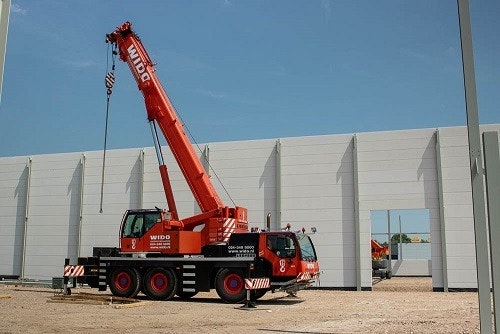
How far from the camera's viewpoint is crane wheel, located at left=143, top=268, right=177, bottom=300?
1858 centimetres

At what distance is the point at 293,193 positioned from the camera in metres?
25.7

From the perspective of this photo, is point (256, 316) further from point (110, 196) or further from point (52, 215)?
point (52, 215)

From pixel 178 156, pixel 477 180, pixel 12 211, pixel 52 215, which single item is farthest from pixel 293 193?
pixel 477 180

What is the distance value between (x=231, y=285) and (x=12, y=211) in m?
17.9

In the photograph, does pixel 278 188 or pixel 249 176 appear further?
pixel 249 176

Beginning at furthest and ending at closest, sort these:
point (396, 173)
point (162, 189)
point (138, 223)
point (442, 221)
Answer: point (162, 189)
point (396, 173)
point (442, 221)
point (138, 223)

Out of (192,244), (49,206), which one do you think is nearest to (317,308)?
(192,244)

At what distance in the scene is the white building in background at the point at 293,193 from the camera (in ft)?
77.2

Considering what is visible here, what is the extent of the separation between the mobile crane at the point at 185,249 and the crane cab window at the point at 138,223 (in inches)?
1.4

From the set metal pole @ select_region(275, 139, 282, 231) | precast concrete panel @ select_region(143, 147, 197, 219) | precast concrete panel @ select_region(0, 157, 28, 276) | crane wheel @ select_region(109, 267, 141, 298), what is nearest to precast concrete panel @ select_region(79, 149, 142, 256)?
precast concrete panel @ select_region(143, 147, 197, 219)

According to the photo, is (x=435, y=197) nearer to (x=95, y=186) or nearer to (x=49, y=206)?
(x=95, y=186)

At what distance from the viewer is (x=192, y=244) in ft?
62.5

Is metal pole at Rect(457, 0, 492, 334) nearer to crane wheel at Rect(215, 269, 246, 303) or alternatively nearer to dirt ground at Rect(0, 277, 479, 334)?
dirt ground at Rect(0, 277, 479, 334)

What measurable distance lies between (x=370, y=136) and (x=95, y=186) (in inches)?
555
